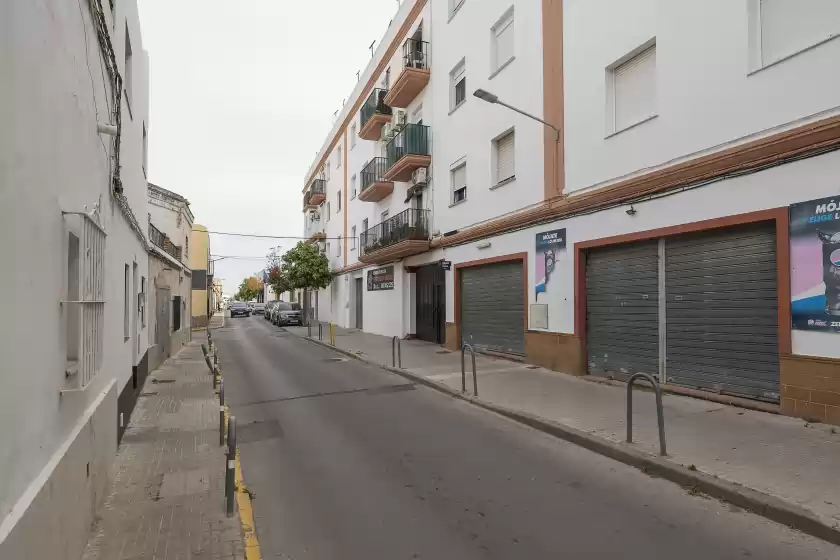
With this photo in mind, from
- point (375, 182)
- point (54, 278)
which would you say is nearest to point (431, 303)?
point (375, 182)

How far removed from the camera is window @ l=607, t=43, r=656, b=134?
9.47 m

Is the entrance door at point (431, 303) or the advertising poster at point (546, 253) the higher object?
the advertising poster at point (546, 253)

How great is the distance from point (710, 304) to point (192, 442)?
7.81 meters

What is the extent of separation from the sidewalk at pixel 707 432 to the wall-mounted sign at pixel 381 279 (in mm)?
11748

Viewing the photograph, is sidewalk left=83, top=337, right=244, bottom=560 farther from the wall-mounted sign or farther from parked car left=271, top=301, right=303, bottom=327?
parked car left=271, top=301, right=303, bottom=327

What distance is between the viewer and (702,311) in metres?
8.34

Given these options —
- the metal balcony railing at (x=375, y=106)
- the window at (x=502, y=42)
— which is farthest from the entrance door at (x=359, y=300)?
the window at (x=502, y=42)

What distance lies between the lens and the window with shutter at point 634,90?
31.0ft

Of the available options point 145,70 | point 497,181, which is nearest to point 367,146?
point 497,181

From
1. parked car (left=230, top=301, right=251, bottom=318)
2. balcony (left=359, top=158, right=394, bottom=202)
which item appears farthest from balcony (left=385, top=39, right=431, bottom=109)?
parked car (left=230, top=301, right=251, bottom=318)

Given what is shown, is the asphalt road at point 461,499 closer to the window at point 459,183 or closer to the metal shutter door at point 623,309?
the metal shutter door at point 623,309

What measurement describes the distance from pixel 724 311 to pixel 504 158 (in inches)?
296

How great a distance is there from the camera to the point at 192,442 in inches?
263

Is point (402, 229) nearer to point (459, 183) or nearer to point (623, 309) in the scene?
point (459, 183)
